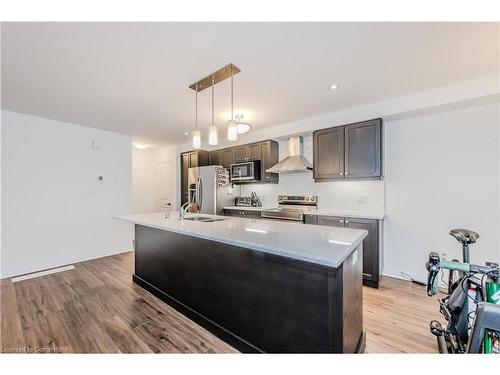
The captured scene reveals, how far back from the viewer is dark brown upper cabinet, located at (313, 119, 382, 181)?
3008 millimetres

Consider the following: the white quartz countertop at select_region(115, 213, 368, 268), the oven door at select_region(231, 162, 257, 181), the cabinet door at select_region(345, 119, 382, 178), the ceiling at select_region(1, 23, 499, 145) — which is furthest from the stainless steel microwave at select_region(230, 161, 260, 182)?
the white quartz countertop at select_region(115, 213, 368, 268)

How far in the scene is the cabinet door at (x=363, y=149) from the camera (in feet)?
9.81

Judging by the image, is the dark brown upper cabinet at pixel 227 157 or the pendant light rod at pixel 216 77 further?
the dark brown upper cabinet at pixel 227 157

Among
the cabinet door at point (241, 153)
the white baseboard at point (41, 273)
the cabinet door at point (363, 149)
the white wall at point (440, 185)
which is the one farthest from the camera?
the cabinet door at point (241, 153)

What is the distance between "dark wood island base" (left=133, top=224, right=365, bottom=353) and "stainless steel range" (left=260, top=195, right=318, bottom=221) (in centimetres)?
187

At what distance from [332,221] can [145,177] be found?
18.1 feet

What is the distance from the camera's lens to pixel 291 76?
2318 mm

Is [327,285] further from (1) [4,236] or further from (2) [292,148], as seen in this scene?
(1) [4,236]

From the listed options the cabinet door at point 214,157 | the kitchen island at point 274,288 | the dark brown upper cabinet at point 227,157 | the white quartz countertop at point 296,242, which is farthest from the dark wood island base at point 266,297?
the cabinet door at point 214,157

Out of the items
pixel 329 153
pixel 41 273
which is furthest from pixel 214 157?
pixel 41 273

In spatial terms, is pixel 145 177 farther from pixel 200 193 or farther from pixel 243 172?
pixel 243 172

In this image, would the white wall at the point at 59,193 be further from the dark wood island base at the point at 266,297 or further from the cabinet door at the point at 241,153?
the dark wood island base at the point at 266,297

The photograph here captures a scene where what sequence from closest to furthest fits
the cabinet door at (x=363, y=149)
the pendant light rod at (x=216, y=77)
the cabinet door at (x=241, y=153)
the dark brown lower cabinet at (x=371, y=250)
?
the pendant light rod at (x=216, y=77) < the dark brown lower cabinet at (x=371, y=250) < the cabinet door at (x=363, y=149) < the cabinet door at (x=241, y=153)

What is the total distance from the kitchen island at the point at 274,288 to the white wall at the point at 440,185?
1907 millimetres
